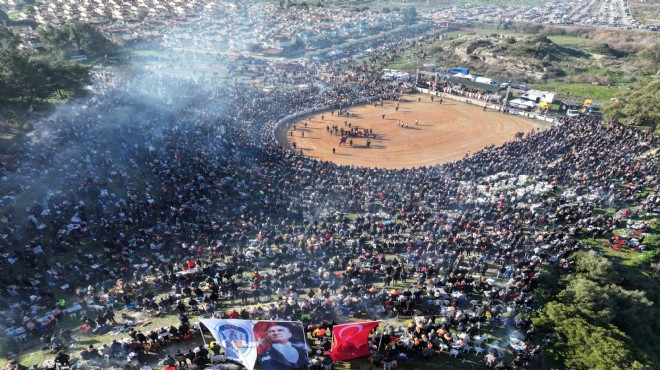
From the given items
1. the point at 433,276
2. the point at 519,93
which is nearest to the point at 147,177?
the point at 433,276

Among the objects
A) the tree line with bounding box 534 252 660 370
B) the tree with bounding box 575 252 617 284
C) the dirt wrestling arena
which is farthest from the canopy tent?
the tree with bounding box 575 252 617 284

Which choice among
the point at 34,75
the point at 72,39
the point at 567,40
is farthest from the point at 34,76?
the point at 567,40

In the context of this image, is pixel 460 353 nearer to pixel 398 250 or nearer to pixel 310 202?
pixel 398 250

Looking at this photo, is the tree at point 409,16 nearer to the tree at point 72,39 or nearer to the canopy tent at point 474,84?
the canopy tent at point 474,84

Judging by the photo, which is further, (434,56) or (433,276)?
(434,56)

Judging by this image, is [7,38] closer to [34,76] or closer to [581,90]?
[34,76]

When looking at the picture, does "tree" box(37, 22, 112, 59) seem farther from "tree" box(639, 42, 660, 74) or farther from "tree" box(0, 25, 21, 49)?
"tree" box(639, 42, 660, 74)
